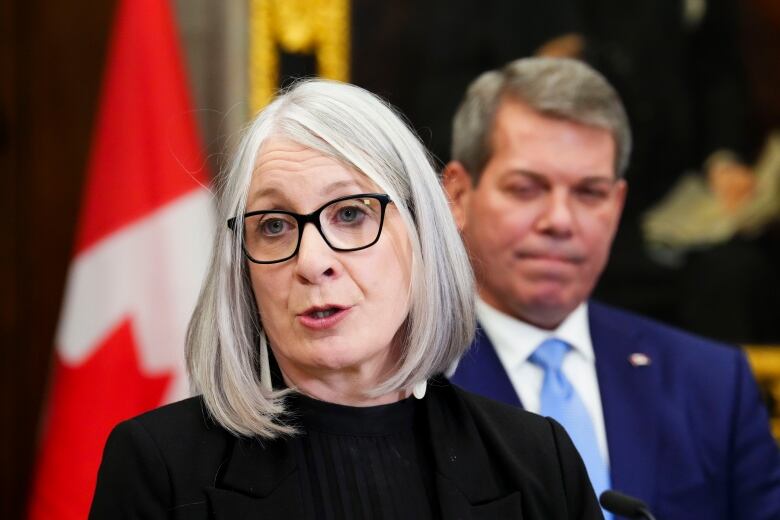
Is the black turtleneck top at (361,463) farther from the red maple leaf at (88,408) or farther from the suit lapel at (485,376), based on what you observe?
A: the red maple leaf at (88,408)

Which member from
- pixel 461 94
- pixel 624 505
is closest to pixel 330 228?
pixel 624 505

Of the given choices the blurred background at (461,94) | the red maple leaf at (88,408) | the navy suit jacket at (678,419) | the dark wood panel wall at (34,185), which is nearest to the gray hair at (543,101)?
the navy suit jacket at (678,419)

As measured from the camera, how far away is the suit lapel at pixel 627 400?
2926 mm

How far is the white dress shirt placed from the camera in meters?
2.99

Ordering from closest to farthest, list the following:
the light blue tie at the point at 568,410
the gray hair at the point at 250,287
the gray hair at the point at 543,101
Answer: the gray hair at the point at 250,287
the light blue tie at the point at 568,410
the gray hair at the point at 543,101

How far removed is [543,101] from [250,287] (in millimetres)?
1293

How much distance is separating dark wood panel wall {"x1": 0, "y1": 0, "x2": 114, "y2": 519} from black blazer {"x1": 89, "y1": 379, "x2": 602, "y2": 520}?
2961 mm

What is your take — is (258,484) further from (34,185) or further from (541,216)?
(34,185)

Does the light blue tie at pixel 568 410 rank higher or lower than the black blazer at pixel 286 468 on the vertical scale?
lower

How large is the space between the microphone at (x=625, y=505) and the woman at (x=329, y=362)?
0.05m

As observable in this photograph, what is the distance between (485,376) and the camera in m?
2.96

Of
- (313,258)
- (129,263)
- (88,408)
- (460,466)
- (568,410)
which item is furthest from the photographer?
(129,263)

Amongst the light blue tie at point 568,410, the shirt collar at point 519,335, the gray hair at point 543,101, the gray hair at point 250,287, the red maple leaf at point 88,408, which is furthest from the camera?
the red maple leaf at point 88,408

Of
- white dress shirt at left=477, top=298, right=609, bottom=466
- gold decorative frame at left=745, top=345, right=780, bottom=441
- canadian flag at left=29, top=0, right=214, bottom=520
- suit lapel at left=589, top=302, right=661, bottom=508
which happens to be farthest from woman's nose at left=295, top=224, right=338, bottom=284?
gold decorative frame at left=745, top=345, right=780, bottom=441
